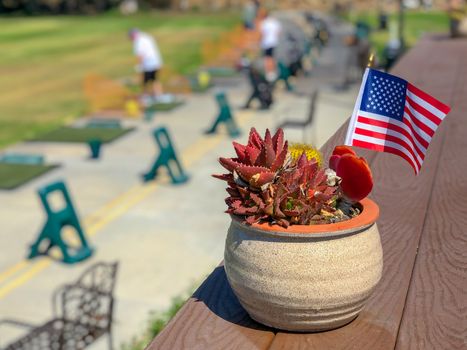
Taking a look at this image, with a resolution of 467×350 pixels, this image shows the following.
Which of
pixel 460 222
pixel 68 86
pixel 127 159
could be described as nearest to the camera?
pixel 460 222

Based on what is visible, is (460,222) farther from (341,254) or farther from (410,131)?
(341,254)

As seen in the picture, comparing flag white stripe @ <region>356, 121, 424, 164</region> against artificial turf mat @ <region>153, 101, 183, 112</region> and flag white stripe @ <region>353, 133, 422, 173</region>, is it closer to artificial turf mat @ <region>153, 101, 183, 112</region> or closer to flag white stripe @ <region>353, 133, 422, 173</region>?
flag white stripe @ <region>353, 133, 422, 173</region>

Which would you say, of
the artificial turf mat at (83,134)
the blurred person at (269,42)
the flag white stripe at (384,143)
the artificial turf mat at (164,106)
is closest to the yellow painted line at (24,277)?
the flag white stripe at (384,143)

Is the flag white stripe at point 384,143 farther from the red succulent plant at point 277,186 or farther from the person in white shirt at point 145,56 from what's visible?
the person in white shirt at point 145,56

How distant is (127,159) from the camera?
543 inches

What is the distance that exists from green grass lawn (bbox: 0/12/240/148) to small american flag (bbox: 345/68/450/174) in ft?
45.2

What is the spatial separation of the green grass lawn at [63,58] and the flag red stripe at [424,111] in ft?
45.6

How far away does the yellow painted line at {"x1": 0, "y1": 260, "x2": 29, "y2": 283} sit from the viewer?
27.5 ft

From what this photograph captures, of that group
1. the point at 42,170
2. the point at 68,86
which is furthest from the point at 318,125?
the point at 68,86

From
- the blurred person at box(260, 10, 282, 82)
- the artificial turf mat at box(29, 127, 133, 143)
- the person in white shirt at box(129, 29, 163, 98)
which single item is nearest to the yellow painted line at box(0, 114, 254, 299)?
the artificial turf mat at box(29, 127, 133, 143)

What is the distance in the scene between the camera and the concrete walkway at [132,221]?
7723mm

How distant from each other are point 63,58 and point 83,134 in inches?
718

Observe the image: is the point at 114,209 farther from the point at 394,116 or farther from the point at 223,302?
the point at 394,116

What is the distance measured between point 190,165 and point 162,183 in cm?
124
